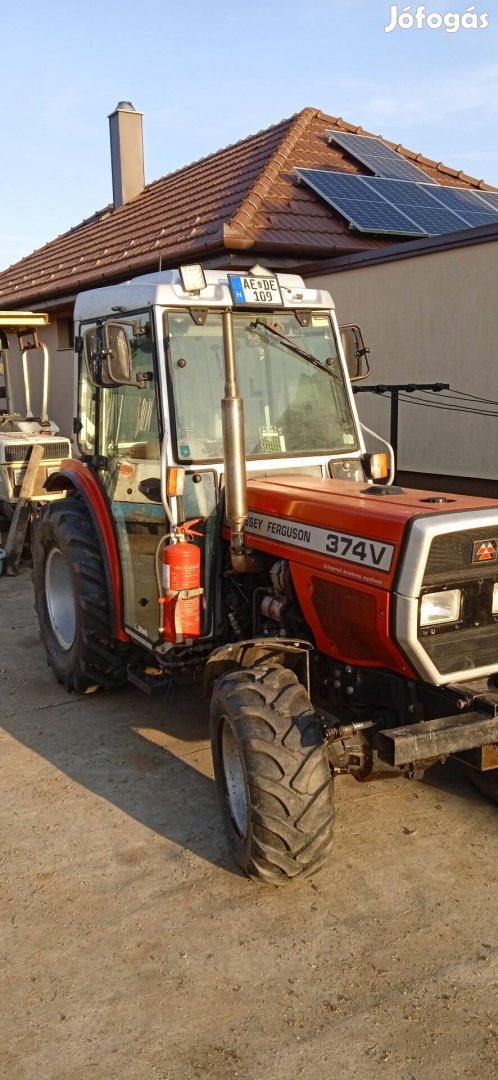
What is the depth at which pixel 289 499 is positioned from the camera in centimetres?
371

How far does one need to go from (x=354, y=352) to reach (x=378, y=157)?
893 centimetres

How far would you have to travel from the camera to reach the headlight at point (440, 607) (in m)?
3.04

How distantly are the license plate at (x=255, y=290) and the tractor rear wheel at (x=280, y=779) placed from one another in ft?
6.06

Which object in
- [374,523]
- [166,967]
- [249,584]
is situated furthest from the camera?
[249,584]

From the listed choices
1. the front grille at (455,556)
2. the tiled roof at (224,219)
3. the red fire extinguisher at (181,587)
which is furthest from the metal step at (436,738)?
the tiled roof at (224,219)

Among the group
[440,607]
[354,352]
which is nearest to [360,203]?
[354,352]

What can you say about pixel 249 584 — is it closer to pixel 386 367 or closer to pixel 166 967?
pixel 166 967

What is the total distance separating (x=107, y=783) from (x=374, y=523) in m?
1.95

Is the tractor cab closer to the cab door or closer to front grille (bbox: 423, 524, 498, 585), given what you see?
the cab door

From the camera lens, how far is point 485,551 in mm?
3133

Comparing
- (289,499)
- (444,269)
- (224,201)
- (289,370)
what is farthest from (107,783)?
(224,201)

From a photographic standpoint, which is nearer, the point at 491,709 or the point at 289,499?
the point at 491,709

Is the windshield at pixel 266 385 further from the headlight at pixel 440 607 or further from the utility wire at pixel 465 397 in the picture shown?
the utility wire at pixel 465 397

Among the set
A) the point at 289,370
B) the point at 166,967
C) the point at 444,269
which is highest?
the point at 444,269
